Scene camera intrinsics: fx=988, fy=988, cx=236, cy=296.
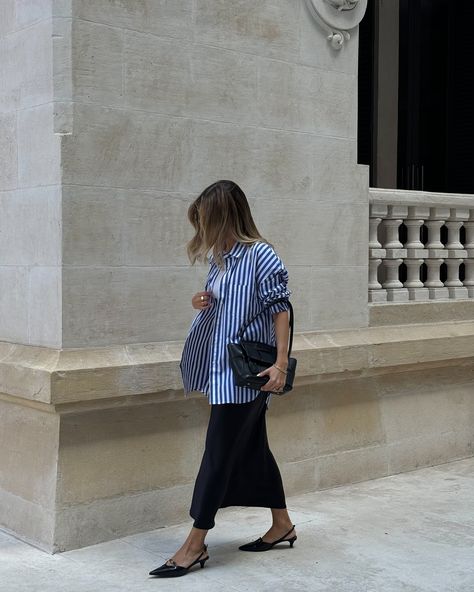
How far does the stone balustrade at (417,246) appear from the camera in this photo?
689 cm

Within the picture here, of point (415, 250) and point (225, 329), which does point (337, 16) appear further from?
point (225, 329)

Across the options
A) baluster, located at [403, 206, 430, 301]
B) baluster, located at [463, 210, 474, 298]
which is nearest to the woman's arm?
baluster, located at [403, 206, 430, 301]

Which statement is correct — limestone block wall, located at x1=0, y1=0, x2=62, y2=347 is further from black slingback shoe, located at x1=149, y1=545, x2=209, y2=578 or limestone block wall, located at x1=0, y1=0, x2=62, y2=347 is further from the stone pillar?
black slingback shoe, located at x1=149, y1=545, x2=209, y2=578

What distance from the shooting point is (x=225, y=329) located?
4.75 m

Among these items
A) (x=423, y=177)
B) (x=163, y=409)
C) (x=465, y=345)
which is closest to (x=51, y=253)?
(x=163, y=409)

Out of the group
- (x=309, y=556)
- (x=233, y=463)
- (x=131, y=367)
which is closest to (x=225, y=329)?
(x=233, y=463)

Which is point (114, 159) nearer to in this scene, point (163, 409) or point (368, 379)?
point (163, 409)

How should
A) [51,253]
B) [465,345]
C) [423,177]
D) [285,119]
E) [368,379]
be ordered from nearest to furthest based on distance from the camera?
[51,253]
[285,119]
[368,379]
[465,345]
[423,177]

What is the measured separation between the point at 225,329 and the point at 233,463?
669 millimetres

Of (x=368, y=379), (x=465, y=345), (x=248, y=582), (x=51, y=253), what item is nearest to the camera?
(x=248, y=582)

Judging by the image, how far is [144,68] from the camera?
5457mm

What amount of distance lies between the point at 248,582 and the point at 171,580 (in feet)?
1.22

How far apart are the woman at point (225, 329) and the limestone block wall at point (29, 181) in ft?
2.76

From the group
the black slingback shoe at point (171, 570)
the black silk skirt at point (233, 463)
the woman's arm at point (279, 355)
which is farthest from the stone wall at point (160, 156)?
the black slingback shoe at point (171, 570)
